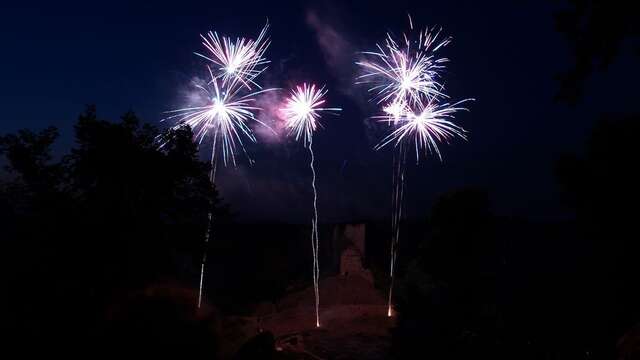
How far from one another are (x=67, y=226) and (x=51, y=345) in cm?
343

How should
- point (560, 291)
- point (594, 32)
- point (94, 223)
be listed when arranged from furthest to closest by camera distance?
point (560, 291), point (94, 223), point (594, 32)

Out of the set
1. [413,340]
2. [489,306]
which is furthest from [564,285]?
[413,340]

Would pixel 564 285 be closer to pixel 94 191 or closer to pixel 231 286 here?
pixel 94 191

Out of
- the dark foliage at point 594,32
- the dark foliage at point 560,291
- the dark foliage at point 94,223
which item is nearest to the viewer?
the dark foliage at point 594,32

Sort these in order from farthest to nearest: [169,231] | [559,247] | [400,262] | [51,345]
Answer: [400,262], [559,247], [169,231], [51,345]

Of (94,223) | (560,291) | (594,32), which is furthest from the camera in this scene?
(560,291)

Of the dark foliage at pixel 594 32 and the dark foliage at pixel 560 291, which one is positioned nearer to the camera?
the dark foliage at pixel 594 32

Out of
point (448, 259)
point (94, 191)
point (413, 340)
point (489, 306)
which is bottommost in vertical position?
point (413, 340)

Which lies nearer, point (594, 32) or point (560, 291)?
point (594, 32)

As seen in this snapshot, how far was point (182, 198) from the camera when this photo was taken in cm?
1669

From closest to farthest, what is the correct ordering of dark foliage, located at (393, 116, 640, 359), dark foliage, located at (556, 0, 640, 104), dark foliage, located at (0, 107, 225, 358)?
dark foliage, located at (556, 0, 640, 104) → dark foliage, located at (0, 107, 225, 358) → dark foliage, located at (393, 116, 640, 359)

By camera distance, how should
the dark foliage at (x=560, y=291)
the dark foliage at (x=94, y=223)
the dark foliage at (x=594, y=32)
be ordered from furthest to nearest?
the dark foliage at (x=560, y=291)
the dark foliage at (x=94, y=223)
the dark foliage at (x=594, y=32)

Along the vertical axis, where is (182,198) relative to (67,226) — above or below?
above

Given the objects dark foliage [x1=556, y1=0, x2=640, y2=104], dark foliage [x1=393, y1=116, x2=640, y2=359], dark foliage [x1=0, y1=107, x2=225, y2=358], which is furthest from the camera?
dark foliage [x1=393, y1=116, x2=640, y2=359]
